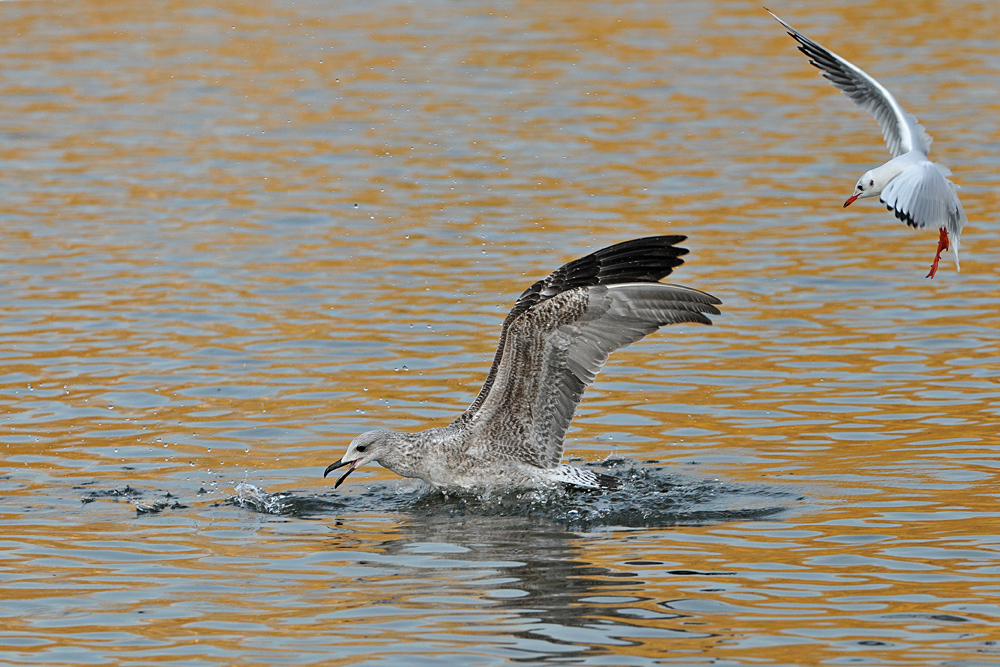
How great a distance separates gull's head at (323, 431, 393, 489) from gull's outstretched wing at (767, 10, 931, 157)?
15.7ft

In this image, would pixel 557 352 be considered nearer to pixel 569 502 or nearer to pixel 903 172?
pixel 569 502

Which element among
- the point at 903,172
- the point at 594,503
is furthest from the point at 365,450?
the point at 903,172

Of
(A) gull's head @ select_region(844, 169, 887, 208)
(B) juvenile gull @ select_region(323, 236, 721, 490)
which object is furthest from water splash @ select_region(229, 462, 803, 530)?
(A) gull's head @ select_region(844, 169, 887, 208)

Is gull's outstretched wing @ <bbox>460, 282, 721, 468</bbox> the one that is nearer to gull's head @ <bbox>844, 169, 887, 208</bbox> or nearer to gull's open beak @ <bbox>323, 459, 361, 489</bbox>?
gull's open beak @ <bbox>323, 459, 361, 489</bbox>

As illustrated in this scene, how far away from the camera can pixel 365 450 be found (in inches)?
430

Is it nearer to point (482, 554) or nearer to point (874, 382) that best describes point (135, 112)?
point (874, 382)

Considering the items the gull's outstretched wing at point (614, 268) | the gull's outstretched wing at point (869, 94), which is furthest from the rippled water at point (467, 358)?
the gull's outstretched wing at point (869, 94)

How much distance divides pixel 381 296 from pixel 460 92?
1100cm

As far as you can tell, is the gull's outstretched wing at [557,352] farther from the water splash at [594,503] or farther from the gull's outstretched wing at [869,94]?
the gull's outstretched wing at [869,94]

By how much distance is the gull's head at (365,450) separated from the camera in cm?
1084

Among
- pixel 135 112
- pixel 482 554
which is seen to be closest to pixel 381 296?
pixel 482 554

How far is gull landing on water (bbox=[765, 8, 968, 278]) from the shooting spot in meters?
10.8

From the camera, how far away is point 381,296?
16.0m

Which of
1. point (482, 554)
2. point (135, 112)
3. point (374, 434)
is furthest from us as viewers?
point (135, 112)
